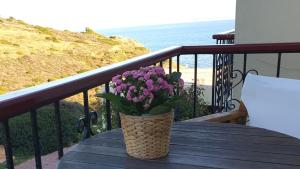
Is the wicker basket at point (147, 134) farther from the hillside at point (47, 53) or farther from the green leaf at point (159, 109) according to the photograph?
the hillside at point (47, 53)

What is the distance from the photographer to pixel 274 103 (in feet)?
6.92

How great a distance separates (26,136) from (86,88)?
18.5 feet

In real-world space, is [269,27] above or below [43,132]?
above

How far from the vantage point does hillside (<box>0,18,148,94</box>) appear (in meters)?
14.7

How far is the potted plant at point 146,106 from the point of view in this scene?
122 cm

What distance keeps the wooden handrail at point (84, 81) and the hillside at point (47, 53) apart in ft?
37.4

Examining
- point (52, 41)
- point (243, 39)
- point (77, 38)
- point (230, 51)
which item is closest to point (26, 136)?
point (243, 39)

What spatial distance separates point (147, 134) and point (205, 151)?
270 millimetres

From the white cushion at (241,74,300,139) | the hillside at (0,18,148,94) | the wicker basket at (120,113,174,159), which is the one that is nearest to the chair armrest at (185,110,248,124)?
the white cushion at (241,74,300,139)

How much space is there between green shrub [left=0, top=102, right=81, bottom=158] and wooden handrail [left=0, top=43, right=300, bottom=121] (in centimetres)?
445

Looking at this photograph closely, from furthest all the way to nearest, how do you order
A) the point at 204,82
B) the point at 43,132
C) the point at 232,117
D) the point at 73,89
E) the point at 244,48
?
the point at 204,82 → the point at 43,132 → the point at 244,48 → the point at 232,117 → the point at 73,89

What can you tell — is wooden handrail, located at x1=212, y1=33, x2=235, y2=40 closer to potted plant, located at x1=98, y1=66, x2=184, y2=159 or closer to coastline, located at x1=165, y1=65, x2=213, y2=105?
coastline, located at x1=165, y1=65, x2=213, y2=105

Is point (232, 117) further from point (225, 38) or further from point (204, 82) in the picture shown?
point (204, 82)

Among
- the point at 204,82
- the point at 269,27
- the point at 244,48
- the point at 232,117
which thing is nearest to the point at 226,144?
the point at 232,117
